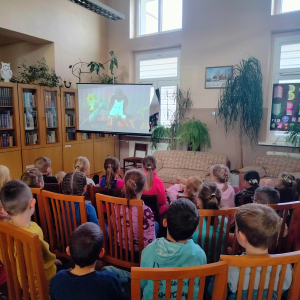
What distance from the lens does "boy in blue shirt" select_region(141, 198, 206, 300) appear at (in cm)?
112

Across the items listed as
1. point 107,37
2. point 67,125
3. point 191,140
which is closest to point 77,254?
point 191,140

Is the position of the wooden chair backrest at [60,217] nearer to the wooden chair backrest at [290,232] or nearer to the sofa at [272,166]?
the wooden chair backrest at [290,232]

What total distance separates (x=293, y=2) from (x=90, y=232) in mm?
5155

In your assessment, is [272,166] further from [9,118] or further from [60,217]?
[9,118]

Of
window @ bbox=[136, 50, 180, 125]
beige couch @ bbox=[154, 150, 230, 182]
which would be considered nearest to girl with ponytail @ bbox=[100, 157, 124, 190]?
beige couch @ bbox=[154, 150, 230, 182]

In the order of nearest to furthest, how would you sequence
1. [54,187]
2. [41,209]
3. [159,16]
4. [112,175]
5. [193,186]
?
[41,209]
[193,186]
[54,187]
[112,175]
[159,16]

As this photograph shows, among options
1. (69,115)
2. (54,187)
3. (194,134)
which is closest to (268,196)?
→ (54,187)

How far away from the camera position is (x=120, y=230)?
1599 mm

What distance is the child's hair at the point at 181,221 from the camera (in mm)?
1178

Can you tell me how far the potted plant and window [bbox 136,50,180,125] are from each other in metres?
1.27

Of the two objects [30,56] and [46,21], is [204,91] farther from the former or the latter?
[30,56]

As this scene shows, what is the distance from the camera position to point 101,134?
5.87 metres

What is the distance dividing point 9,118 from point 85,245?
393 cm

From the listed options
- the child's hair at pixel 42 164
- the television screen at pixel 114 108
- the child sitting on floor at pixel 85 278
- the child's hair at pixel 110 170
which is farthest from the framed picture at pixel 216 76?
the child sitting on floor at pixel 85 278
